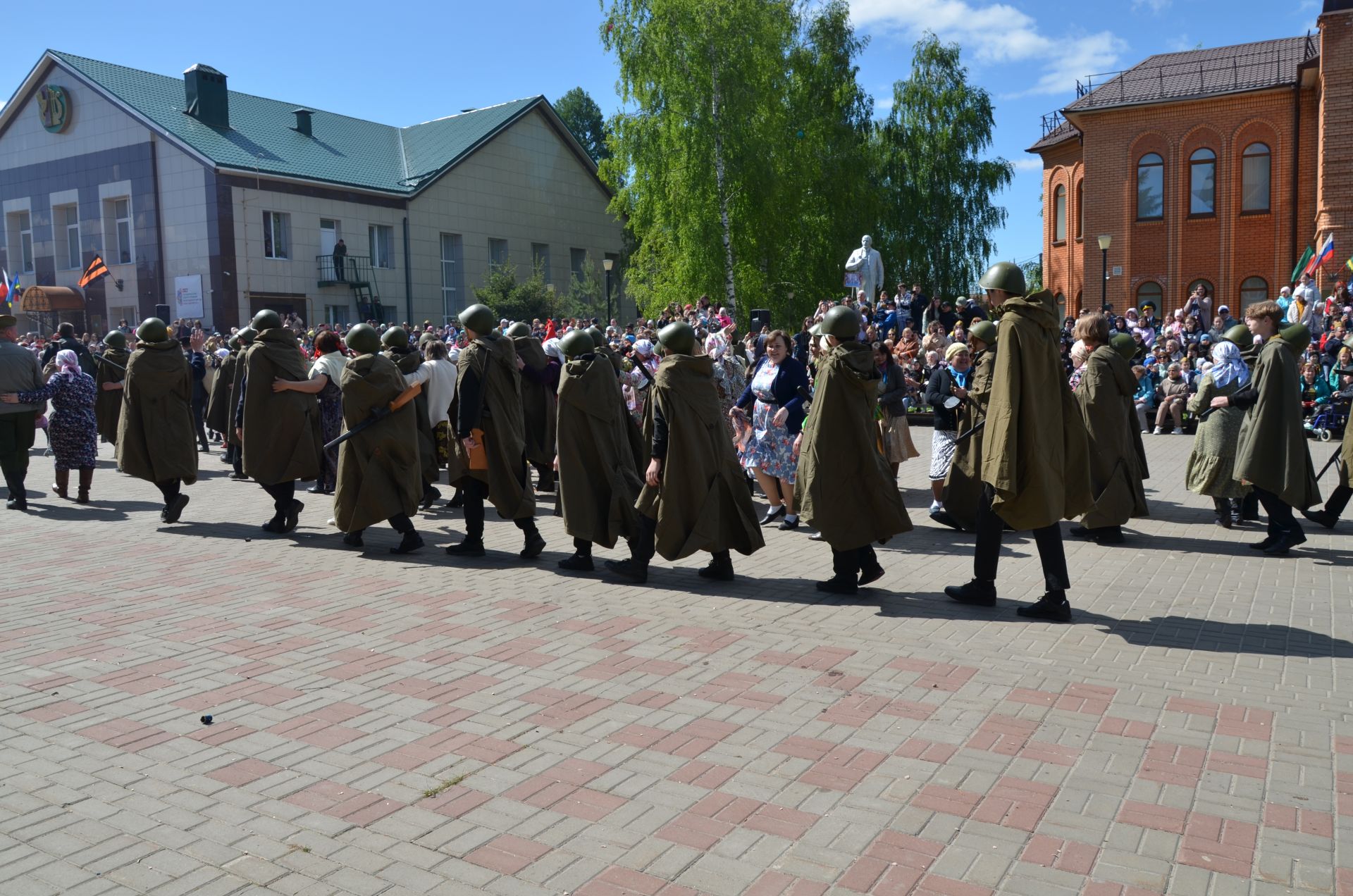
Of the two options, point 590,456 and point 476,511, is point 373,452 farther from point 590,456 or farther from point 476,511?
point 590,456

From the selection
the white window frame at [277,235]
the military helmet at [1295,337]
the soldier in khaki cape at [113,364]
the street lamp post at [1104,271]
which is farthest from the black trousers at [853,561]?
the white window frame at [277,235]

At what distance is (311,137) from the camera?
144 ft

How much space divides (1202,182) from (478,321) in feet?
118

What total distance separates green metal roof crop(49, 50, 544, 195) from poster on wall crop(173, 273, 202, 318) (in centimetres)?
433

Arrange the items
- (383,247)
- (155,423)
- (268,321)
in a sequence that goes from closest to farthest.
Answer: (268,321), (155,423), (383,247)

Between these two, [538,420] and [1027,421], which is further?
[538,420]

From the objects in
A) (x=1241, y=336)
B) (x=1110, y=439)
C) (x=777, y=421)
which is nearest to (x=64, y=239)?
(x=777, y=421)

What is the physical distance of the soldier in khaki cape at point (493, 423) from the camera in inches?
334

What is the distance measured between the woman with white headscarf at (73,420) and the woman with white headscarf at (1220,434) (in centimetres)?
1168

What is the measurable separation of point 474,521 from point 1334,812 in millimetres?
6534

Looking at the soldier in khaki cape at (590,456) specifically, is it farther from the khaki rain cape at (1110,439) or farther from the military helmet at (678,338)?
the khaki rain cape at (1110,439)

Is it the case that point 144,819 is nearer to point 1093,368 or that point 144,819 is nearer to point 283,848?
point 283,848

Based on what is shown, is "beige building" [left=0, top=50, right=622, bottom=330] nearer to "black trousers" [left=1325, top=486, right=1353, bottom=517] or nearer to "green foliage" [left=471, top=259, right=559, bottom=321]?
"green foliage" [left=471, top=259, right=559, bottom=321]

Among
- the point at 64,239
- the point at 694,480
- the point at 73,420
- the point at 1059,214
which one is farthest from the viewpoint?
the point at 1059,214
